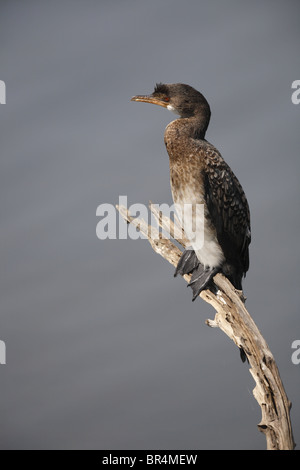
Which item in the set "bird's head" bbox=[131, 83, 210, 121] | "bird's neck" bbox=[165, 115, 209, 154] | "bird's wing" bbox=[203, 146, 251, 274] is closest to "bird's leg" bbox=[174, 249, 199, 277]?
"bird's wing" bbox=[203, 146, 251, 274]

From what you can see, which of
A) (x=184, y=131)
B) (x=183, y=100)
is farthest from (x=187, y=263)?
(x=183, y=100)

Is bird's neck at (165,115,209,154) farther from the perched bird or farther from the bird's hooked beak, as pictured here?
the bird's hooked beak

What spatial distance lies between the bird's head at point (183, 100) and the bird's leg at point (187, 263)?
844 mm

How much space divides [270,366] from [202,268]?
889 millimetres

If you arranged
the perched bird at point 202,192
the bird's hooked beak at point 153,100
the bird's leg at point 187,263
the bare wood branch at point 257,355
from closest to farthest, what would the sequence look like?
the bare wood branch at point 257,355
the perched bird at point 202,192
the bird's hooked beak at point 153,100
the bird's leg at point 187,263

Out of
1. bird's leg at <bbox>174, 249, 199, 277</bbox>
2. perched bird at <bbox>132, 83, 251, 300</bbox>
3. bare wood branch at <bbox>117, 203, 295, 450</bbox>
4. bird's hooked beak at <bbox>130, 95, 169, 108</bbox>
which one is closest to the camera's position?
bare wood branch at <bbox>117, 203, 295, 450</bbox>

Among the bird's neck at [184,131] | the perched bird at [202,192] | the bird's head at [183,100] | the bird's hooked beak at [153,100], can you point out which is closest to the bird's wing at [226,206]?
the perched bird at [202,192]

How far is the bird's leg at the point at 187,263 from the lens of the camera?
3.38 m

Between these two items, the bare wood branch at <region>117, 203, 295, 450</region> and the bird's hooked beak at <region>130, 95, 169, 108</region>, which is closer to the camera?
the bare wood branch at <region>117, 203, 295, 450</region>

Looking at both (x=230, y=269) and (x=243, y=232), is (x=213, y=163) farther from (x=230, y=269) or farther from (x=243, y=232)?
(x=230, y=269)

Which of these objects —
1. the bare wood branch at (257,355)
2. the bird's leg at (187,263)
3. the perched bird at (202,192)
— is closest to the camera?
the bare wood branch at (257,355)

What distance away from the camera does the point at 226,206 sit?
3148 mm

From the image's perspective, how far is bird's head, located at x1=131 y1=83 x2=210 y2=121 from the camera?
125 inches

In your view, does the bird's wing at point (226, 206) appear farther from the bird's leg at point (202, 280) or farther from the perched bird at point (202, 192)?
the bird's leg at point (202, 280)
